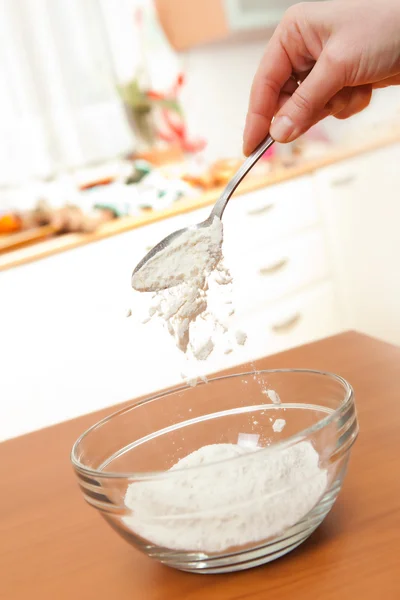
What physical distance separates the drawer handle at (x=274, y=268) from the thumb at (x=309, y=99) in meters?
1.69

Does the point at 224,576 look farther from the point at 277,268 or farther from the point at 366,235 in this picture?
the point at 366,235

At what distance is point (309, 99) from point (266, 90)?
10 cm

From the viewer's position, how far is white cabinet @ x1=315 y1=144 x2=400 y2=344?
283 cm

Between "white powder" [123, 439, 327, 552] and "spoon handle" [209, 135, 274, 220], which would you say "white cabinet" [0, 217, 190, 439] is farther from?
"white powder" [123, 439, 327, 552]

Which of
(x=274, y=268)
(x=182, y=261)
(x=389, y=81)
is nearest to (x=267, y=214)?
(x=274, y=268)

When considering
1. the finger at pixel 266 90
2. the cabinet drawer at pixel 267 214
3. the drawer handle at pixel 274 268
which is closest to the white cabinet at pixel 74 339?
the cabinet drawer at pixel 267 214

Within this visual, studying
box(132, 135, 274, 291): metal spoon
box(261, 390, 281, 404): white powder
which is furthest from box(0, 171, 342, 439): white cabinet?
box(261, 390, 281, 404): white powder

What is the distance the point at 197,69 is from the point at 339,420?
2.90m

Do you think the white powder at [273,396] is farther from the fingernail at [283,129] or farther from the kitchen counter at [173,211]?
the kitchen counter at [173,211]

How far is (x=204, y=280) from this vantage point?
0.78m

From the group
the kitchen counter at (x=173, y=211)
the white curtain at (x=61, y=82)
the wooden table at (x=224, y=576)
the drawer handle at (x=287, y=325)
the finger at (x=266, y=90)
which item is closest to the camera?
the wooden table at (x=224, y=576)

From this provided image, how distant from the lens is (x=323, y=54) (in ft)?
3.09

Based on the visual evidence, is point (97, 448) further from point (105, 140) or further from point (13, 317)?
point (105, 140)

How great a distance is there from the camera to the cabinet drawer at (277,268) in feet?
8.71
